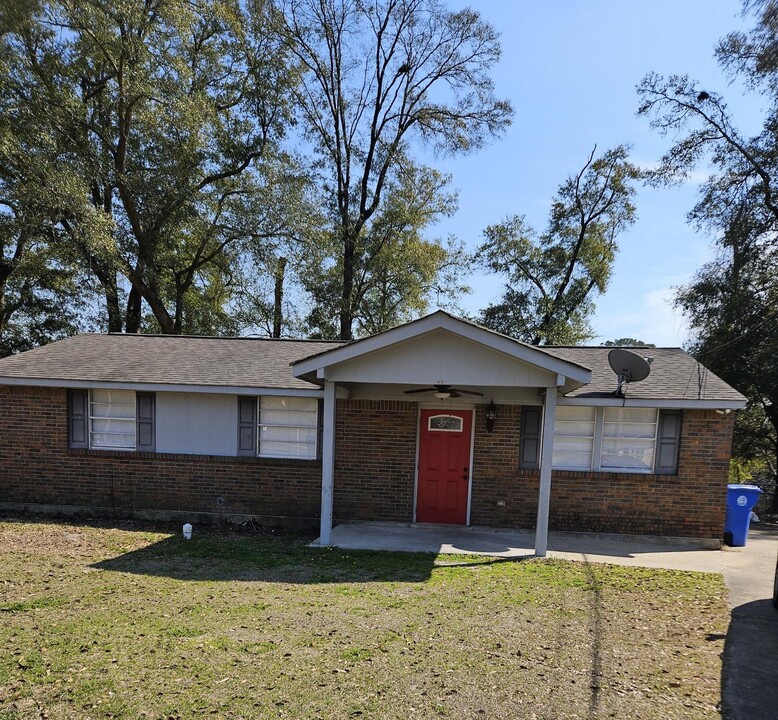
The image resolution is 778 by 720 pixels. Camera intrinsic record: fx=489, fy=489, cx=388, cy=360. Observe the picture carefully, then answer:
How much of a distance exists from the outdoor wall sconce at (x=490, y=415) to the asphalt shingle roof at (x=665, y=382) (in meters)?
1.38

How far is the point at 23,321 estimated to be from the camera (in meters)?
23.7

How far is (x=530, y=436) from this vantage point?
9.49 m

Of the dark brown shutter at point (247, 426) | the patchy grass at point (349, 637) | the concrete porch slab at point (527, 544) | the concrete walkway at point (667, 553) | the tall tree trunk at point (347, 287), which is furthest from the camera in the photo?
the tall tree trunk at point (347, 287)

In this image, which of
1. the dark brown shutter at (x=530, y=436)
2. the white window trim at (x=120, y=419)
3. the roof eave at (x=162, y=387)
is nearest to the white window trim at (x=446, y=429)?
the dark brown shutter at (x=530, y=436)

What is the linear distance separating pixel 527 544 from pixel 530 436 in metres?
1.99

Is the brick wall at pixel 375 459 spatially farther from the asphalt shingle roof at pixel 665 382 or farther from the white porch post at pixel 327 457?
the asphalt shingle roof at pixel 665 382

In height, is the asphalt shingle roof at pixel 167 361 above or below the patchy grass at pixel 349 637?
above

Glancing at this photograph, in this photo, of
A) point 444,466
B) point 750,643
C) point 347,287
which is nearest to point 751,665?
point 750,643

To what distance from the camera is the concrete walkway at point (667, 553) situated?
4988 millimetres

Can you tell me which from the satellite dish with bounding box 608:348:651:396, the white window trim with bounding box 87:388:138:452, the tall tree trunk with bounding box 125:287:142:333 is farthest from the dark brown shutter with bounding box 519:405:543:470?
the tall tree trunk with bounding box 125:287:142:333

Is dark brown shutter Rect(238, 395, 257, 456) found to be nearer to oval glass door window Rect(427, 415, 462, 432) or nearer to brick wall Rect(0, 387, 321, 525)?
brick wall Rect(0, 387, 321, 525)

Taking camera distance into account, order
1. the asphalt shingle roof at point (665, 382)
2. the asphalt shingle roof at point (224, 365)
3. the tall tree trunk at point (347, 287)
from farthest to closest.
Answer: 1. the tall tree trunk at point (347, 287)
2. the asphalt shingle roof at point (224, 365)
3. the asphalt shingle roof at point (665, 382)

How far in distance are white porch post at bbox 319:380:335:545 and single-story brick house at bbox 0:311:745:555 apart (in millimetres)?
37

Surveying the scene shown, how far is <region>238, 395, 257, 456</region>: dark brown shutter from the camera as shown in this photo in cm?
1001
